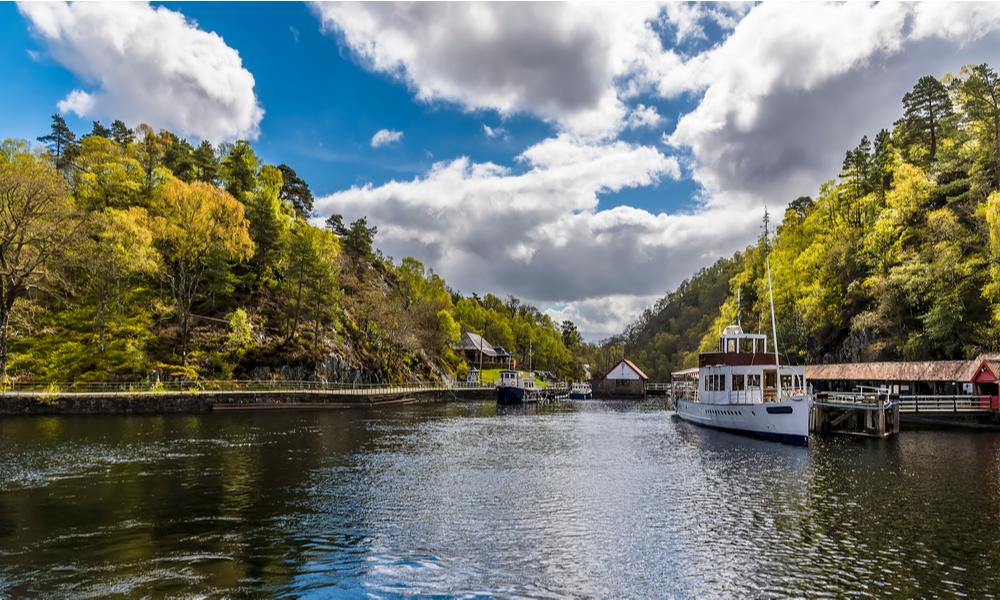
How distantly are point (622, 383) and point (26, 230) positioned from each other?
10142 cm

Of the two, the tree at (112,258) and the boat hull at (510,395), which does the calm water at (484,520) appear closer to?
the tree at (112,258)

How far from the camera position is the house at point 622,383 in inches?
4705

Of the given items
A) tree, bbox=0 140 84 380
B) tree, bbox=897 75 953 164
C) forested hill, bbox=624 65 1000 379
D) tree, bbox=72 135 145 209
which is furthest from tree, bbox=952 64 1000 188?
tree, bbox=72 135 145 209

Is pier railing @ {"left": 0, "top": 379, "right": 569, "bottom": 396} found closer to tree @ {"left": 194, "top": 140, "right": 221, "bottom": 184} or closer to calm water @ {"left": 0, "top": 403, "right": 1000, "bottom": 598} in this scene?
calm water @ {"left": 0, "top": 403, "right": 1000, "bottom": 598}

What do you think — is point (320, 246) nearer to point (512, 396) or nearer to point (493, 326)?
point (512, 396)

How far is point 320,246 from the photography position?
261 feet

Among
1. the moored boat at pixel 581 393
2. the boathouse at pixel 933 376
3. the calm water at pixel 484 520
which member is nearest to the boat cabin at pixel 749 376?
the boathouse at pixel 933 376

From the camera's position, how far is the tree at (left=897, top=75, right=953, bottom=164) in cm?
7306

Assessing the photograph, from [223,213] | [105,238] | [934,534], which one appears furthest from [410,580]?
[223,213]

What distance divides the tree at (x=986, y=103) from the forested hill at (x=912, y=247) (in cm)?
Result: 13

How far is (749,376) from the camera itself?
44.5m

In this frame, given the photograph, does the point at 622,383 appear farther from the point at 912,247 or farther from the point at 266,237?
the point at 266,237

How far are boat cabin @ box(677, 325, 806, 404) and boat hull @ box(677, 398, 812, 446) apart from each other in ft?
3.98

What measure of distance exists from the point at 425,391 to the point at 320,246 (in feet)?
87.0
